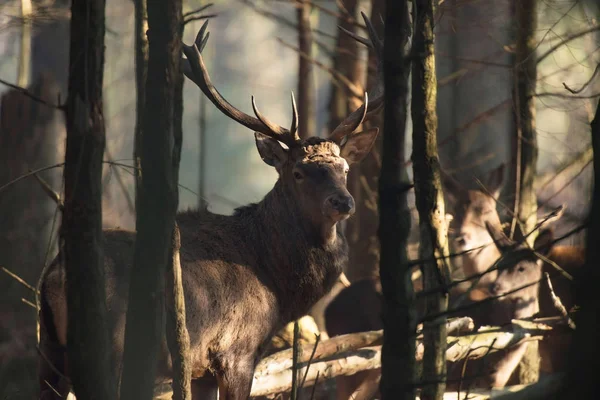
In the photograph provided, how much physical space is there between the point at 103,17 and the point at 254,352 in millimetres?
2971

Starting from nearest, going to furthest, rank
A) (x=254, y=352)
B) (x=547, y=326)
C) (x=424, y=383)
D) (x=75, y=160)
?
(x=424, y=383) → (x=75, y=160) → (x=254, y=352) → (x=547, y=326)

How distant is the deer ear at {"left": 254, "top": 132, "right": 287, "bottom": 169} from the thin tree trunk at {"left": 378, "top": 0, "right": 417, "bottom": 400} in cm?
329

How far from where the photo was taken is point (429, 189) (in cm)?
371

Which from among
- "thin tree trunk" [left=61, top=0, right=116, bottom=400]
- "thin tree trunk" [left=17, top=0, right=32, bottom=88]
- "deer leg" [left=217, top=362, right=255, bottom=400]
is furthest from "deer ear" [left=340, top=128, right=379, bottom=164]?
"thin tree trunk" [left=61, top=0, right=116, bottom=400]

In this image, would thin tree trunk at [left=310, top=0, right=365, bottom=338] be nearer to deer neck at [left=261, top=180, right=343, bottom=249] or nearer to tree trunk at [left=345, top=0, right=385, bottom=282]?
A: tree trunk at [left=345, top=0, right=385, bottom=282]

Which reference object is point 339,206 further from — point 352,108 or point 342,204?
point 352,108

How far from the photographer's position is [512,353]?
692 centimetres

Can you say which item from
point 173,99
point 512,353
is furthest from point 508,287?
point 173,99

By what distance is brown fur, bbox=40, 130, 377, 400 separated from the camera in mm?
5215

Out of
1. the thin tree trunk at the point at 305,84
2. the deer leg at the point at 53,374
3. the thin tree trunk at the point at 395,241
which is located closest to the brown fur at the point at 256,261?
the deer leg at the point at 53,374

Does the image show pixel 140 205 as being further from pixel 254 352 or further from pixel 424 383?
pixel 254 352

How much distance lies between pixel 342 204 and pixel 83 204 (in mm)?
2738

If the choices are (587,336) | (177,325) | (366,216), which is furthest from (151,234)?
(366,216)

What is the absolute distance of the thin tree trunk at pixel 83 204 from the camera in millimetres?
3082
